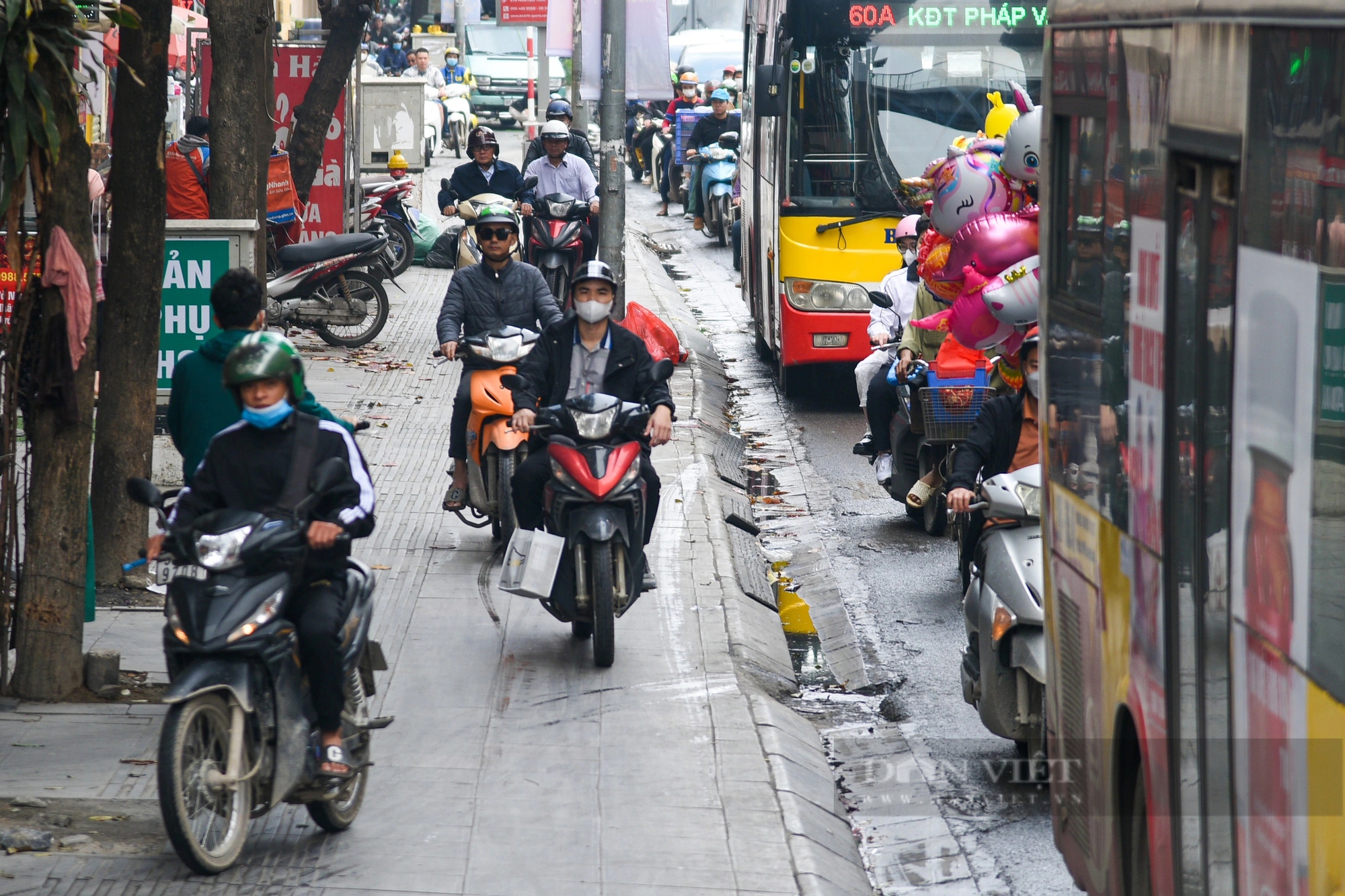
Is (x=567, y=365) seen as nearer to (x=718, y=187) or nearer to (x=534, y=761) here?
(x=534, y=761)

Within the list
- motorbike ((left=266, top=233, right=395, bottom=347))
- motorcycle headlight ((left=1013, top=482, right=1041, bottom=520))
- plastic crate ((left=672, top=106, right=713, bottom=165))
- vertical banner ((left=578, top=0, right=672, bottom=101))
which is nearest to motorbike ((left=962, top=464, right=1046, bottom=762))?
motorcycle headlight ((left=1013, top=482, right=1041, bottom=520))

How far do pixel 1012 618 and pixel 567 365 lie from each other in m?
2.61

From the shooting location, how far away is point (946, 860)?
5.59 meters

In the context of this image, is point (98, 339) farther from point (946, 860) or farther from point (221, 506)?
point (946, 860)

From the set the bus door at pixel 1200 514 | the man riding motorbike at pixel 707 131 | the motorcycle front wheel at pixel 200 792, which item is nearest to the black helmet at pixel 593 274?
the motorcycle front wheel at pixel 200 792

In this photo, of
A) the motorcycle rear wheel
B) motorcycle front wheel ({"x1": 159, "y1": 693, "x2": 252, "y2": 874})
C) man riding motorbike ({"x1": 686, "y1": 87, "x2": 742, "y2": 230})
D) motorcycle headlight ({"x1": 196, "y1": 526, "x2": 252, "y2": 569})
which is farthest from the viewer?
man riding motorbike ({"x1": 686, "y1": 87, "x2": 742, "y2": 230})

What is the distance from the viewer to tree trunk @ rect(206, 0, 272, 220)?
942 centimetres

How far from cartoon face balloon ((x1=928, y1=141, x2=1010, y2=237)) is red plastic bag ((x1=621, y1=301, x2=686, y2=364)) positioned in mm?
5615

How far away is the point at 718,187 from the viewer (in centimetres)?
2695

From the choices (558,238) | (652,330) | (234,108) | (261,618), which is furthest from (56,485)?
(652,330)

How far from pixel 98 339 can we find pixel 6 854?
141 inches

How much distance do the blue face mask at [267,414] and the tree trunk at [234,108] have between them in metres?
4.62

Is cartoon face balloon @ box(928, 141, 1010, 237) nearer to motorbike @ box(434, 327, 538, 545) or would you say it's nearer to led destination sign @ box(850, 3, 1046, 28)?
motorbike @ box(434, 327, 538, 545)

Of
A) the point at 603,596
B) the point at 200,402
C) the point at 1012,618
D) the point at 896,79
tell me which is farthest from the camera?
the point at 896,79
